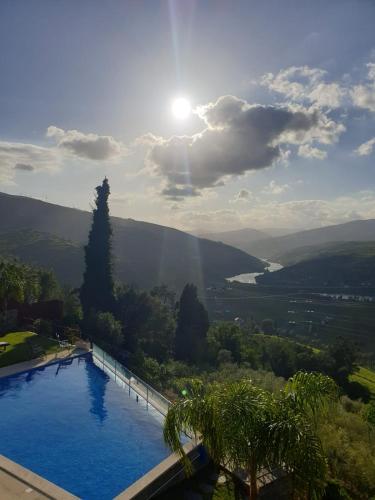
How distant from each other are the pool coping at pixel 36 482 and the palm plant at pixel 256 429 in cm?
566

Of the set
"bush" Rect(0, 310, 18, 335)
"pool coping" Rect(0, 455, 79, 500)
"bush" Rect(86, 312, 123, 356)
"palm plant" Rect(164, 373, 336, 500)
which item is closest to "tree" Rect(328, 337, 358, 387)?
"bush" Rect(86, 312, 123, 356)

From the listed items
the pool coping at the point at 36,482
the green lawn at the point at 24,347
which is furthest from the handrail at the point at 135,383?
the pool coping at the point at 36,482

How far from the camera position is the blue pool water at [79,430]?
1616cm

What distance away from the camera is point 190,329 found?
163 ft

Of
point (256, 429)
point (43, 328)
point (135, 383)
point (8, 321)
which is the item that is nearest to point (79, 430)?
point (135, 383)

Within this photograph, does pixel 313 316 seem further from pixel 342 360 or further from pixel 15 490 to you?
pixel 15 490

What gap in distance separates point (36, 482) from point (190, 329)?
36.8m

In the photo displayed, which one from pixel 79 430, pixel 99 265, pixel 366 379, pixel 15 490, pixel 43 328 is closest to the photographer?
pixel 15 490

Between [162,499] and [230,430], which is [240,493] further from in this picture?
[230,430]

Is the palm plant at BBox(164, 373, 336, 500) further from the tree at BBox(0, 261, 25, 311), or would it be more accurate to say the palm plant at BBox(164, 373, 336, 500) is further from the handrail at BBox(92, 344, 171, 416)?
the tree at BBox(0, 261, 25, 311)

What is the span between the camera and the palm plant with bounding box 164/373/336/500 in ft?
26.9

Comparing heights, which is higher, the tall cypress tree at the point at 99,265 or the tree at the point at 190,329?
the tall cypress tree at the point at 99,265

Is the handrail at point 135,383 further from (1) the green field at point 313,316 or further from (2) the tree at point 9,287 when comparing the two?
(1) the green field at point 313,316

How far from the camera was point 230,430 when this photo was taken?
868cm
